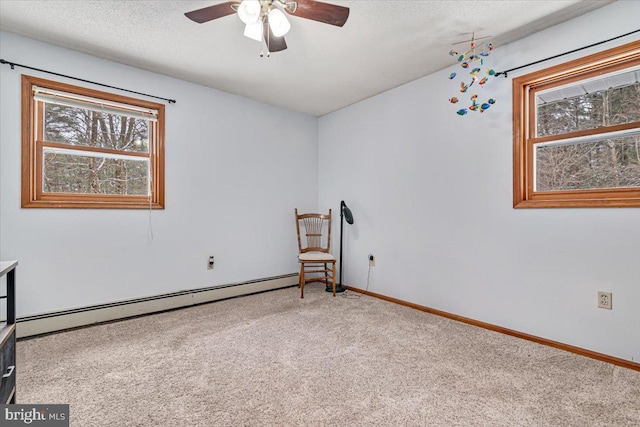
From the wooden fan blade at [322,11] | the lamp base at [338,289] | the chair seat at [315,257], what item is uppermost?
the wooden fan blade at [322,11]

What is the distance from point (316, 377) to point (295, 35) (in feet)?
8.15

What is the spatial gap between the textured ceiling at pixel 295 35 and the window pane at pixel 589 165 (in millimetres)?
938

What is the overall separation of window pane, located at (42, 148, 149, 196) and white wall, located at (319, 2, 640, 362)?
2418 mm

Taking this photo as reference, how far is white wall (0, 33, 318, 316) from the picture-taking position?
237 cm

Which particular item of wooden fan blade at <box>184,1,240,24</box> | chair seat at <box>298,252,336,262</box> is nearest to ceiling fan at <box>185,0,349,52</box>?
wooden fan blade at <box>184,1,240,24</box>

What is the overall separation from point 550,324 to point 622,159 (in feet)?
4.21

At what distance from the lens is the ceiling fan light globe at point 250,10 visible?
5.23ft

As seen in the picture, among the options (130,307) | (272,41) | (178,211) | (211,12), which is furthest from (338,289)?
(211,12)

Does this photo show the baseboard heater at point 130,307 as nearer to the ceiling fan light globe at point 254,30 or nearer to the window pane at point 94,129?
the window pane at point 94,129

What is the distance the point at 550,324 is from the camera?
2225 millimetres

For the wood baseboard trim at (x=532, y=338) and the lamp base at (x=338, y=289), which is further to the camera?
the lamp base at (x=338, y=289)

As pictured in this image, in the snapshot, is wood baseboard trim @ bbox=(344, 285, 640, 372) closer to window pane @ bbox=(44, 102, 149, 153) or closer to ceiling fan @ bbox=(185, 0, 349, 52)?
ceiling fan @ bbox=(185, 0, 349, 52)

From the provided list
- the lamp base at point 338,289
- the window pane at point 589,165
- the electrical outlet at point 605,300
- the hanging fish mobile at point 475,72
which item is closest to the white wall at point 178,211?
the lamp base at point 338,289

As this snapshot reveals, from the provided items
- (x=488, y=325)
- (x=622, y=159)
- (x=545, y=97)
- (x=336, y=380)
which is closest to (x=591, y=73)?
(x=545, y=97)
